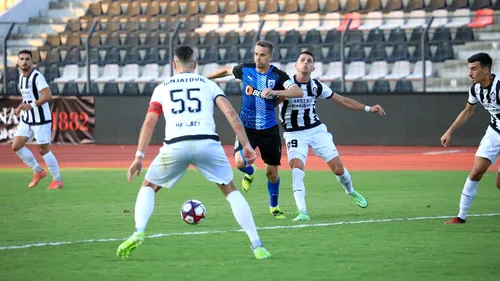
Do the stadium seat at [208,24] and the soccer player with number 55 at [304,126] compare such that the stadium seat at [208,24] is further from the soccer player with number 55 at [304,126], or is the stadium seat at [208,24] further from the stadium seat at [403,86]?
the soccer player with number 55 at [304,126]

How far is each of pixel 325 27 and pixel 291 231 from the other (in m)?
19.6

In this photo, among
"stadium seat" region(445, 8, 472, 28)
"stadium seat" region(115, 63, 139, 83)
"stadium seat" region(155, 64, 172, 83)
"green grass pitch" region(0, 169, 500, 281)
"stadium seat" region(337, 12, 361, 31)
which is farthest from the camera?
"stadium seat" region(115, 63, 139, 83)

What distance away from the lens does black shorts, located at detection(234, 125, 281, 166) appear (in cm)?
1264

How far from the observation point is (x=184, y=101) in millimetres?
8758

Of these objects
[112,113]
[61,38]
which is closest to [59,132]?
[112,113]

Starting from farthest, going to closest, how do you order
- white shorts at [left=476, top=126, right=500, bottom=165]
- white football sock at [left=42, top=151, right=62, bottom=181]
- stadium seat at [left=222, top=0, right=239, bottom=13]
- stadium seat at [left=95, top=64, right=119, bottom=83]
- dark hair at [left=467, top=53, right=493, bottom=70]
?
stadium seat at [left=222, top=0, right=239, bottom=13]
stadium seat at [left=95, top=64, right=119, bottom=83]
white football sock at [left=42, top=151, right=62, bottom=181]
white shorts at [left=476, top=126, right=500, bottom=165]
dark hair at [left=467, top=53, right=493, bottom=70]

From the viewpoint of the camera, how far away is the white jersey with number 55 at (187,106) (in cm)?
873

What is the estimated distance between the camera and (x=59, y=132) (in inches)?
1235

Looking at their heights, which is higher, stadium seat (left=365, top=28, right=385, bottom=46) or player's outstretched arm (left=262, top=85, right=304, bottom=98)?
player's outstretched arm (left=262, top=85, right=304, bottom=98)

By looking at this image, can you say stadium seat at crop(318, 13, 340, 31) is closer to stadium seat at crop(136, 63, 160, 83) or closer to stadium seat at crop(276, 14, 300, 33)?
stadium seat at crop(276, 14, 300, 33)

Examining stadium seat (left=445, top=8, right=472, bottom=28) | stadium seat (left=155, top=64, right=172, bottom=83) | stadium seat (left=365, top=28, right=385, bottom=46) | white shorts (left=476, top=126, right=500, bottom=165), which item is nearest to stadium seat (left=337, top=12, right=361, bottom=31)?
stadium seat (left=365, top=28, right=385, bottom=46)

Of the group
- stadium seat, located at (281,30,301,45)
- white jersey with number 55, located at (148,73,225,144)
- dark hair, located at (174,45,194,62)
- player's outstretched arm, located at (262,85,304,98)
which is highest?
dark hair, located at (174,45,194,62)

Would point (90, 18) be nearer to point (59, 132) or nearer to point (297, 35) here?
point (59, 132)

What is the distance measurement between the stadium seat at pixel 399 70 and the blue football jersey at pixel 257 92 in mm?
15659
